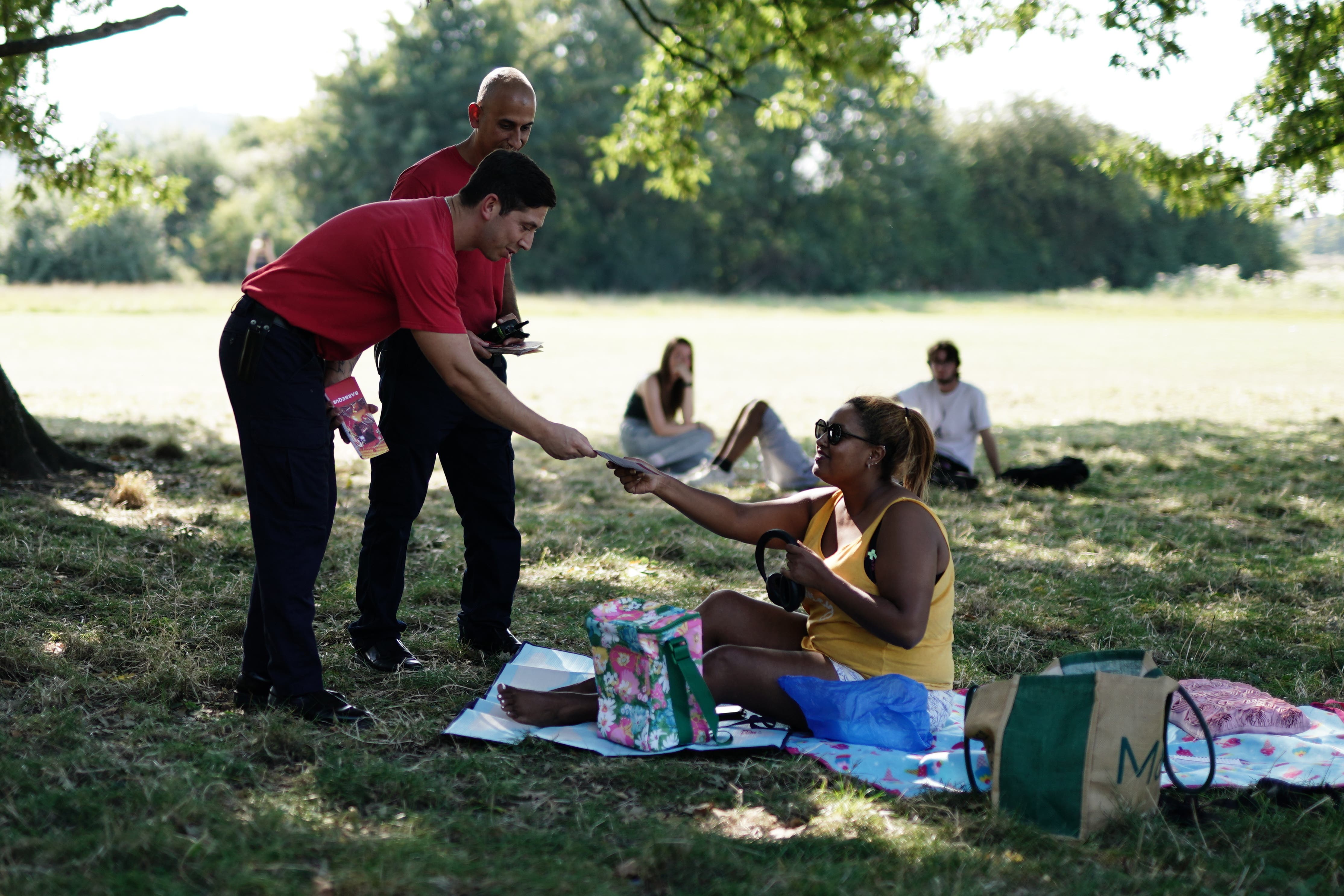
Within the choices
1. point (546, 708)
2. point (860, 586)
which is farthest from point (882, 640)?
point (546, 708)

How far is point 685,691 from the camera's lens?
140 inches

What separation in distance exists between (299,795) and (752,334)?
25804mm

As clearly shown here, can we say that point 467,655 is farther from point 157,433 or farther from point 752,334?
point 752,334

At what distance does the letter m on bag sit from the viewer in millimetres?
3066

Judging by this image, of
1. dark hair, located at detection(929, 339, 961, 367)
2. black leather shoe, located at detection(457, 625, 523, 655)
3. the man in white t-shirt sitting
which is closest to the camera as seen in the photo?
black leather shoe, located at detection(457, 625, 523, 655)

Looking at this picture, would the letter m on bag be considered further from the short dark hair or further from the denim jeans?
the denim jeans

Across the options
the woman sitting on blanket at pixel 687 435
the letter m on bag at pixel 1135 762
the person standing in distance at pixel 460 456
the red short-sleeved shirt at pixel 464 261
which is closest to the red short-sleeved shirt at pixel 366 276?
the person standing in distance at pixel 460 456

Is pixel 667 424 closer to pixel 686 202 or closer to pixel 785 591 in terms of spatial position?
pixel 785 591

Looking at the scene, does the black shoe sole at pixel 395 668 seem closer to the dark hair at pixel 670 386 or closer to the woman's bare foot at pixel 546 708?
the woman's bare foot at pixel 546 708

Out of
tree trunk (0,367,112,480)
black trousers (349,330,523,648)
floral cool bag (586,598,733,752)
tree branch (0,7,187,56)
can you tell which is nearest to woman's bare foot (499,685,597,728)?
floral cool bag (586,598,733,752)

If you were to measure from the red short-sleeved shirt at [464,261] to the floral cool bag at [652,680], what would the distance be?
1393 millimetres

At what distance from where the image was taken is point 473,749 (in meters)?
3.55

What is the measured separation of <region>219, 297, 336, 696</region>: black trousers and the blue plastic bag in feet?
5.49

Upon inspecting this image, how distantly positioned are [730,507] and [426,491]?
128 cm
